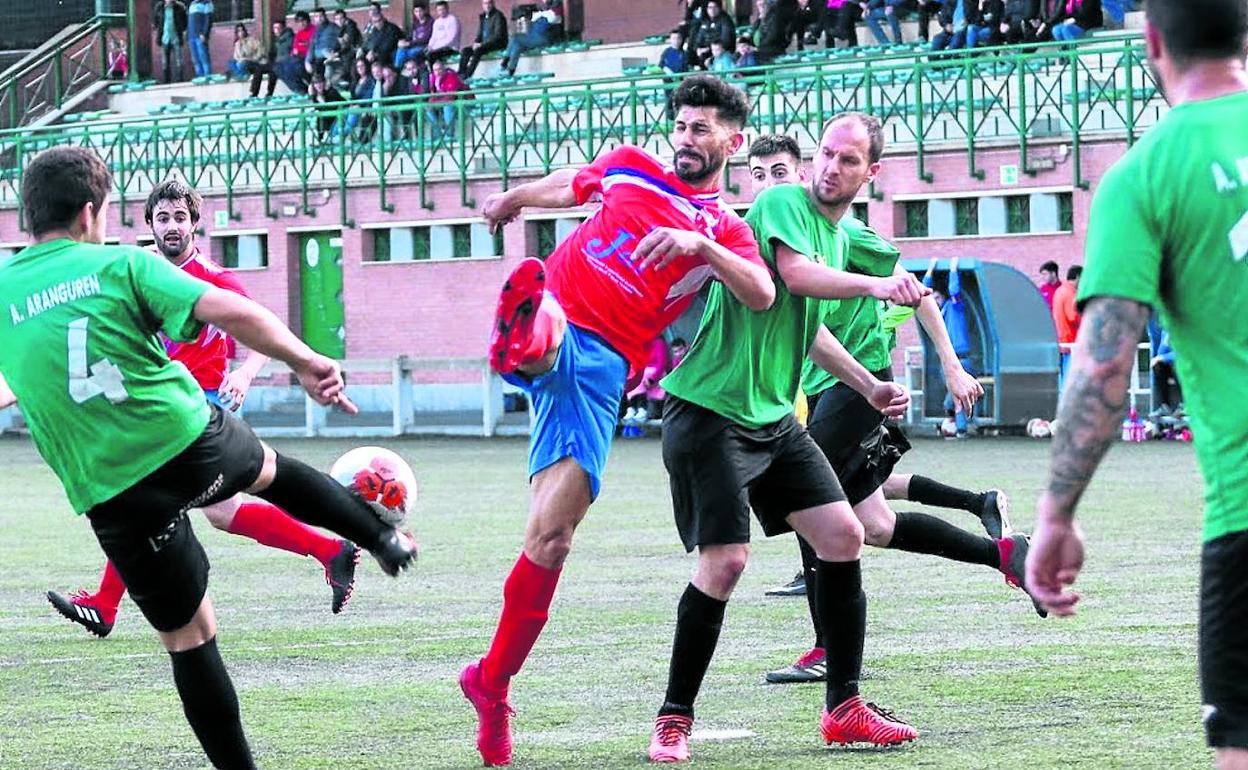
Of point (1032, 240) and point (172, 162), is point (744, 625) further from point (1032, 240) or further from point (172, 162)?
point (172, 162)

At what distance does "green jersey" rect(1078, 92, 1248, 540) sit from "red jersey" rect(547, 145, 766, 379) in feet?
9.87

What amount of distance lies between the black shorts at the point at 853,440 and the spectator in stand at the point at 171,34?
4107 cm

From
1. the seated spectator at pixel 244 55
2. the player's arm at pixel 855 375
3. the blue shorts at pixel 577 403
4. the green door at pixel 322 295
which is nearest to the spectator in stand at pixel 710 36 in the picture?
the green door at pixel 322 295

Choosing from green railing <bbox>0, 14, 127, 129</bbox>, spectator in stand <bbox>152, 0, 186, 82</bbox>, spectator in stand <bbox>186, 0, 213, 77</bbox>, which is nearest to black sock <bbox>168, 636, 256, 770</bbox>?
spectator in stand <bbox>186, 0, 213, 77</bbox>

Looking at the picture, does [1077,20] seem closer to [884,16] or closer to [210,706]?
[884,16]

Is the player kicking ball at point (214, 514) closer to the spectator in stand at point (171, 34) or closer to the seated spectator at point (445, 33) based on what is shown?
the seated spectator at point (445, 33)

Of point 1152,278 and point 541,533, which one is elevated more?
point 1152,278

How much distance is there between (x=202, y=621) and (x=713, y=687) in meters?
2.76

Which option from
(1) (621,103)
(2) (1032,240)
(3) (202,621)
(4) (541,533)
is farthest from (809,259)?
(1) (621,103)

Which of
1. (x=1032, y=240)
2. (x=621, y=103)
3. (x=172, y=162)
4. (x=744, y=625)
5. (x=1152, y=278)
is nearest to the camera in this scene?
(x=1152, y=278)

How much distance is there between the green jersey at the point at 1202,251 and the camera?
390 cm

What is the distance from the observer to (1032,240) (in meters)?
32.7

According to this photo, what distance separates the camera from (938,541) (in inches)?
350

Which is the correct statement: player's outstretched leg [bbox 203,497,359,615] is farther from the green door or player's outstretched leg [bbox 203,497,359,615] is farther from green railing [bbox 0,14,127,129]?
green railing [bbox 0,14,127,129]
